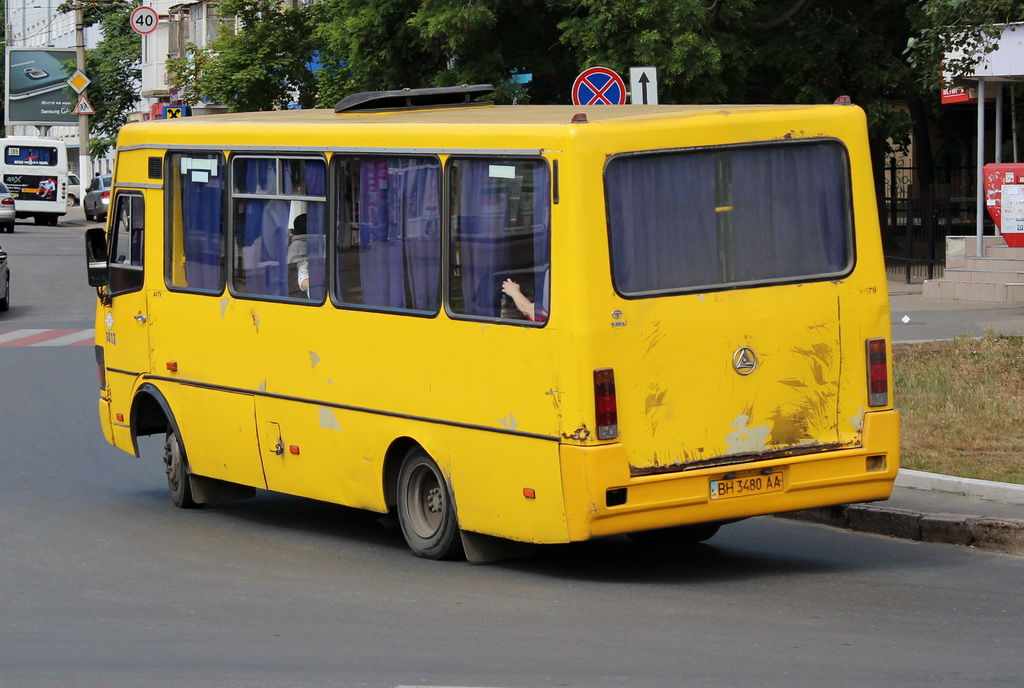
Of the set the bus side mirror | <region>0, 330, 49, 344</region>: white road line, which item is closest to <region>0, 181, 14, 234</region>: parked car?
<region>0, 330, 49, 344</region>: white road line

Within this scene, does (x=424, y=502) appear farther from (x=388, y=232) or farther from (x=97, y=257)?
(x=97, y=257)

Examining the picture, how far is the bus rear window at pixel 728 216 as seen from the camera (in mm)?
8539

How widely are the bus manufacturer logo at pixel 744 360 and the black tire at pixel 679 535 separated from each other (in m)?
1.48

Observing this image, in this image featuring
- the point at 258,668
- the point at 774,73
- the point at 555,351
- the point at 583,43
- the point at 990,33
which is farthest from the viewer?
the point at 774,73

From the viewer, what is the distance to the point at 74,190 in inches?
3282

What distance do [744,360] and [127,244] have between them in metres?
5.17

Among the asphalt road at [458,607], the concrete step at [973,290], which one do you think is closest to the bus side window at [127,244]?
the asphalt road at [458,607]

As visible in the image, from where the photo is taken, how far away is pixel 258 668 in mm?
6855

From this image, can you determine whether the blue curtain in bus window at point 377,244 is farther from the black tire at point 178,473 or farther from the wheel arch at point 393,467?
the black tire at point 178,473

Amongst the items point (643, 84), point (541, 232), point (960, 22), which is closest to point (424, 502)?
point (541, 232)

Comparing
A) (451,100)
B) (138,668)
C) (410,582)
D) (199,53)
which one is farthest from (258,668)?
(199,53)

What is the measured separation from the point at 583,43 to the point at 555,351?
2081 cm

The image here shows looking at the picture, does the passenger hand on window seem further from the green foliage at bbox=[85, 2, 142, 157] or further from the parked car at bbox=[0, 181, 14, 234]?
the green foliage at bbox=[85, 2, 142, 157]

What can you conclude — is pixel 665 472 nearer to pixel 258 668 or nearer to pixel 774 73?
pixel 258 668
